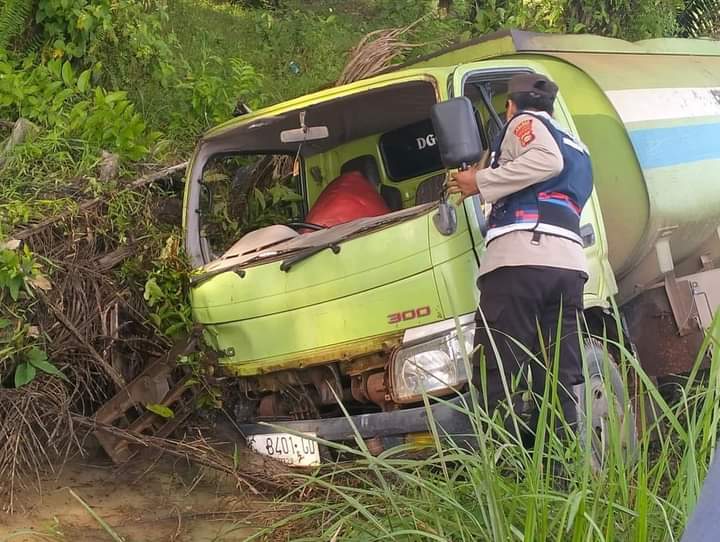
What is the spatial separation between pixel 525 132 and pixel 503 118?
2.96 feet

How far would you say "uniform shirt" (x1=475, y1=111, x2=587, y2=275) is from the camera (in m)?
3.33

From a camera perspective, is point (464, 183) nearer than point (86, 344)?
Yes

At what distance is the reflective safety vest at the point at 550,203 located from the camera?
339cm

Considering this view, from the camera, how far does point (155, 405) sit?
3953 mm

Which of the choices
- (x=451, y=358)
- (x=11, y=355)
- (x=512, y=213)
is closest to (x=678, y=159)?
(x=512, y=213)

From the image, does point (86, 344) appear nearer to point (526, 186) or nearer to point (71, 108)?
point (71, 108)

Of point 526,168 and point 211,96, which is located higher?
point 211,96

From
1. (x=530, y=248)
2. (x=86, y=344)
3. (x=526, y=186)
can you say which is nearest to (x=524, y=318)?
(x=530, y=248)

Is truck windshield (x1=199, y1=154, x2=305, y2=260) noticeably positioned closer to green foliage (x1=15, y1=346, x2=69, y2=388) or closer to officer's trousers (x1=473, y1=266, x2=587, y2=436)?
green foliage (x1=15, y1=346, x2=69, y2=388)

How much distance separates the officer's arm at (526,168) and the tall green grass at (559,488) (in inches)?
50.3

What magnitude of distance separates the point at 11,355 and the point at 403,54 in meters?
4.34

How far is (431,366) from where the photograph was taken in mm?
3299

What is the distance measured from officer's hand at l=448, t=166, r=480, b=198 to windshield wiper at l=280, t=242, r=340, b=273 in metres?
0.55

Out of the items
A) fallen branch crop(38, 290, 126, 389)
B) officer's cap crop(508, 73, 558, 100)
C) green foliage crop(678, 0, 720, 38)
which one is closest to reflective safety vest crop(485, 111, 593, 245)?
officer's cap crop(508, 73, 558, 100)
